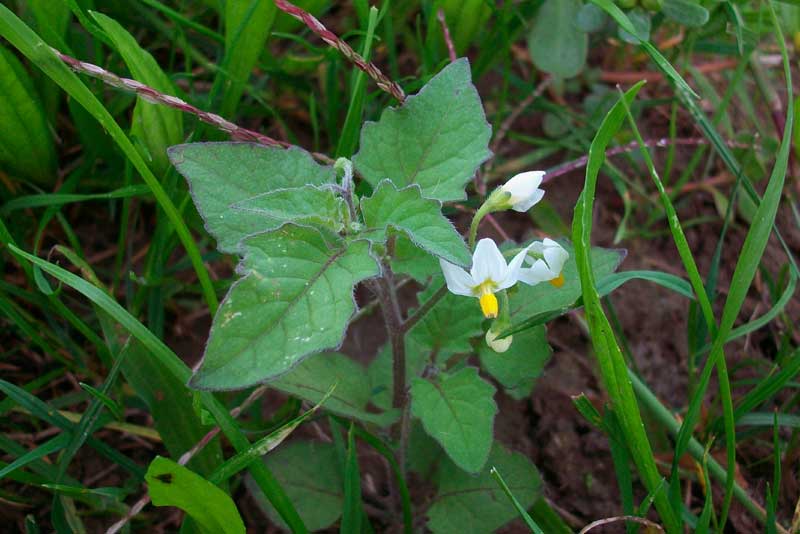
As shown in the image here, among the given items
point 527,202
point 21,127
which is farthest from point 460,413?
point 21,127

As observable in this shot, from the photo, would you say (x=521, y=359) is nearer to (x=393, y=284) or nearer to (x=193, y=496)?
(x=393, y=284)

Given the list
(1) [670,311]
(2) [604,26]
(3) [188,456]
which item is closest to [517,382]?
(3) [188,456]

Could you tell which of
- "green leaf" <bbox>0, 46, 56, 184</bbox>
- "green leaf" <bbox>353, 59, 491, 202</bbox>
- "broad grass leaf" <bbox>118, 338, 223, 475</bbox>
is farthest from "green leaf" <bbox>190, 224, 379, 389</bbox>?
"green leaf" <bbox>0, 46, 56, 184</bbox>

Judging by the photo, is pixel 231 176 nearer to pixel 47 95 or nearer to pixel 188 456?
pixel 188 456

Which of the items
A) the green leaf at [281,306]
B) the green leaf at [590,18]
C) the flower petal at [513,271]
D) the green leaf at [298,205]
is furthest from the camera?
the green leaf at [590,18]

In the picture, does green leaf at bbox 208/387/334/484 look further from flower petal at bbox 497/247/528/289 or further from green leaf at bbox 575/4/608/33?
green leaf at bbox 575/4/608/33

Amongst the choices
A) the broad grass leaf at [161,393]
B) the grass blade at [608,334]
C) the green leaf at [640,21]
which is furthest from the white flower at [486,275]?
the green leaf at [640,21]

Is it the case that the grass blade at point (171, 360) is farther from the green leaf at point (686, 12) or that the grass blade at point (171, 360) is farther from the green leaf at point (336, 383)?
the green leaf at point (686, 12)
